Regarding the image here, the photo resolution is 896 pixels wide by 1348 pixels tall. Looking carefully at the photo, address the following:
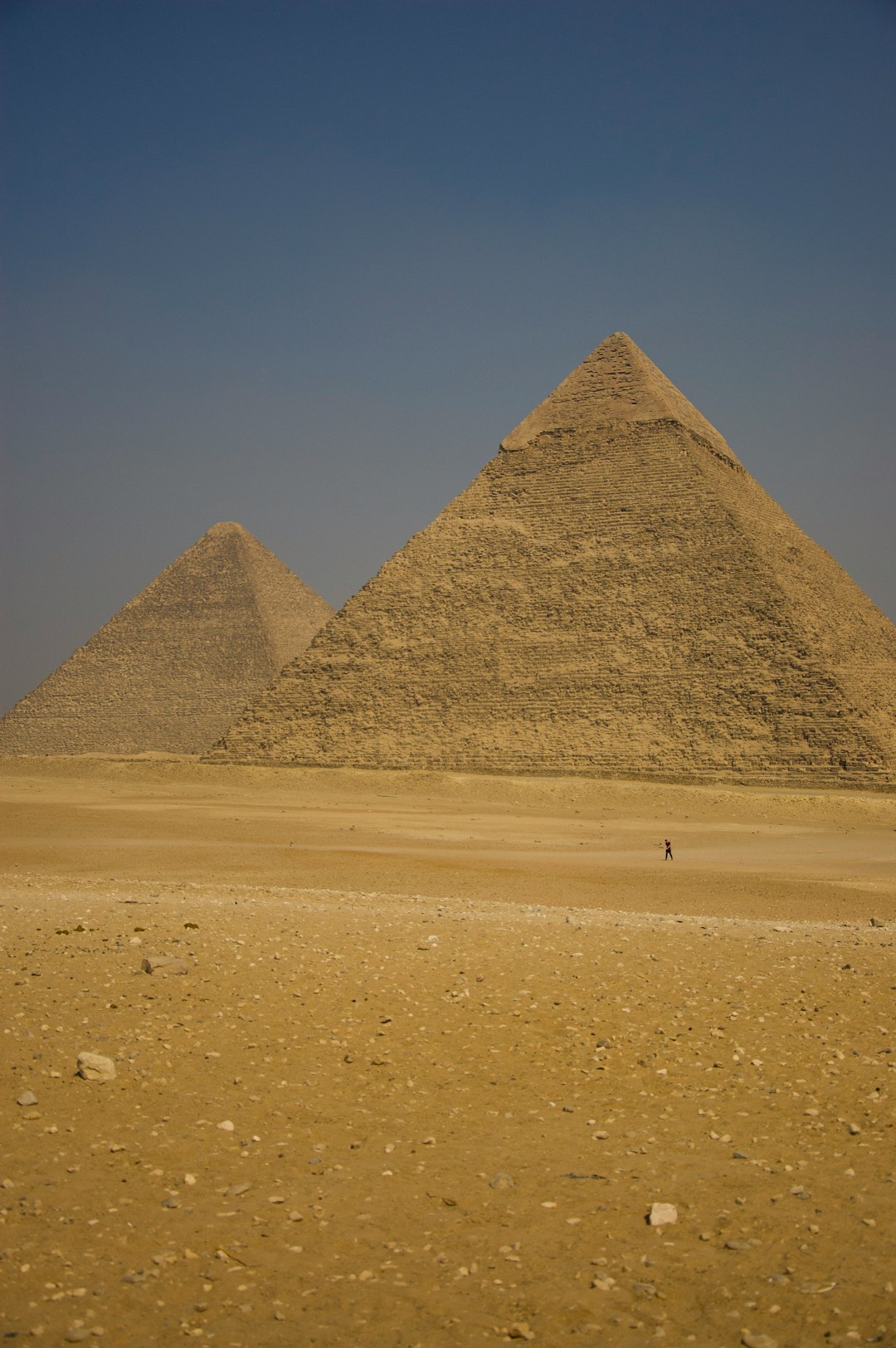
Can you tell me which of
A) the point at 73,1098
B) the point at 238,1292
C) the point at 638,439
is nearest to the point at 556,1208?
the point at 238,1292

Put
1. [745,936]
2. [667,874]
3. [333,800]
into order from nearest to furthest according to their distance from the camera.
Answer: [745,936] < [667,874] < [333,800]

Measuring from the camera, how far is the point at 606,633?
37.3m

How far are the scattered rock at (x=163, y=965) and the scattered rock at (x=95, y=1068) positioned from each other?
3.48 ft

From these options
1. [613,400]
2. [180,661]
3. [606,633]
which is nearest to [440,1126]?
[606,633]

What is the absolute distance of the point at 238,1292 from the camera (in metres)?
3.29

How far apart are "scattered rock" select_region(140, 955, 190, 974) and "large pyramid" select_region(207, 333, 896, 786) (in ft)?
89.6

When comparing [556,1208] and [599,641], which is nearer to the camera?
[556,1208]

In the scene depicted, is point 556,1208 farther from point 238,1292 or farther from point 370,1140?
point 238,1292

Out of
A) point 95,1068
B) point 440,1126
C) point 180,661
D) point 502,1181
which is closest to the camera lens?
point 502,1181

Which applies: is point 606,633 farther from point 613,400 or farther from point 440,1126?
point 440,1126

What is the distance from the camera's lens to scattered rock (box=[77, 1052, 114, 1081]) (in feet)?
14.6

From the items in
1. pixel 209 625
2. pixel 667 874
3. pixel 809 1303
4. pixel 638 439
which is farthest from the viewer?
pixel 209 625

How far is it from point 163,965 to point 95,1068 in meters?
1.15

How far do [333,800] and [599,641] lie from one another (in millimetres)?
11991
